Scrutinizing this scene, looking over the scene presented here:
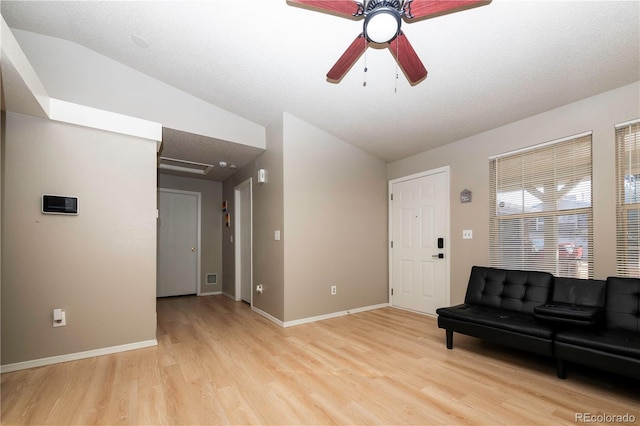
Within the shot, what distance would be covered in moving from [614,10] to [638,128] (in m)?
1.20

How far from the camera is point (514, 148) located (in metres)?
3.45

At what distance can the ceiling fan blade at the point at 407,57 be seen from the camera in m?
1.73

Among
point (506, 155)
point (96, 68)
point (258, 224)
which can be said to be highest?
point (96, 68)

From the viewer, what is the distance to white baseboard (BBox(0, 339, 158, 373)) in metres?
2.57

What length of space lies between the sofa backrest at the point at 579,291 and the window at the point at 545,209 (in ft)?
0.70

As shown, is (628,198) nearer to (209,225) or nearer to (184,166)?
(184,166)

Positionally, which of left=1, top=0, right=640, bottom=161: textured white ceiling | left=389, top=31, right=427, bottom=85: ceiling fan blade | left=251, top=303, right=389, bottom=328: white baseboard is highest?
left=1, top=0, right=640, bottom=161: textured white ceiling

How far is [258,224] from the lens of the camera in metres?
4.56

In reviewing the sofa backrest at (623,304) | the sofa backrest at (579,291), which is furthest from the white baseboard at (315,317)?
the sofa backrest at (623,304)

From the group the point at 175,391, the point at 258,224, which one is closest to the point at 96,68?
the point at 258,224

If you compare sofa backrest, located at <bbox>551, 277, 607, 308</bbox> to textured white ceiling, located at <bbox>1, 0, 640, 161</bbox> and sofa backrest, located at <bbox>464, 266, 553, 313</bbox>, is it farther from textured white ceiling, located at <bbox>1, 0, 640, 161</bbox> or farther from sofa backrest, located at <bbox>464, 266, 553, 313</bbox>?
textured white ceiling, located at <bbox>1, 0, 640, 161</bbox>

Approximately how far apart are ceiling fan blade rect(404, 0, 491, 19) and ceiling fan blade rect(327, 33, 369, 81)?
27 cm

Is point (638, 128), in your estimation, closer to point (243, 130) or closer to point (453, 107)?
point (453, 107)

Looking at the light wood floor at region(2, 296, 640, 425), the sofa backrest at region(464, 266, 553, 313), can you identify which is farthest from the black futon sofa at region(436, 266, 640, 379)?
the light wood floor at region(2, 296, 640, 425)
